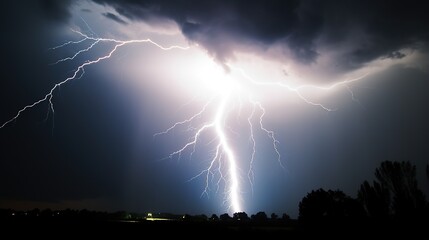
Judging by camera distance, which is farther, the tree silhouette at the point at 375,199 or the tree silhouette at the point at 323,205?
the tree silhouette at the point at 323,205

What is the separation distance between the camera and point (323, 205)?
31.9 m

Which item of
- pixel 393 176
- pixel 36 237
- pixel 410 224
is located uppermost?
pixel 393 176

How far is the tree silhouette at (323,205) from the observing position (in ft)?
102

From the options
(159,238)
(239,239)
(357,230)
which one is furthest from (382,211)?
(159,238)

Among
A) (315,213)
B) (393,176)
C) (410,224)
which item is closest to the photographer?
(410,224)

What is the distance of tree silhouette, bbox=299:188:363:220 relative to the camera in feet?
102

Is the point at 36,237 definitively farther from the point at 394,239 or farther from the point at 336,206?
the point at 336,206

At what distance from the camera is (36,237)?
1255cm

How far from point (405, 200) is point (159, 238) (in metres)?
18.8

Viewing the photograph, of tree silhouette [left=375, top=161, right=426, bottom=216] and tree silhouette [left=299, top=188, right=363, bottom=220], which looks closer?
tree silhouette [left=375, top=161, right=426, bottom=216]

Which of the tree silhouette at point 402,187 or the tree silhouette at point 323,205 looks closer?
the tree silhouette at point 402,187

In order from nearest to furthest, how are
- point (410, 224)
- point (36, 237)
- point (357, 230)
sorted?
1. point (36, 237)
2. point (357, 230)
3. point (410, 224)

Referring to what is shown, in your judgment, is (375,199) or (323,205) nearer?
(375,199)

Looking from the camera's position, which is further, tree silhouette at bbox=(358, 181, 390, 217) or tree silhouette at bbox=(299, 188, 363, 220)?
tree silhouette at bbox=(299, 188, 363, 220)
